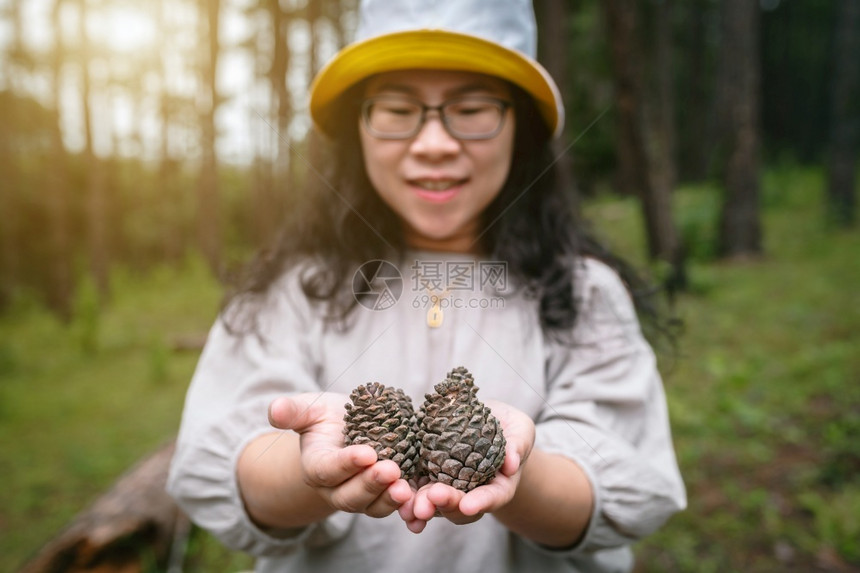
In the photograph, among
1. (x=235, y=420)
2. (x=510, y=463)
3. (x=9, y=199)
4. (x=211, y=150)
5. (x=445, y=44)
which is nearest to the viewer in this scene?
(x=510, y=463)

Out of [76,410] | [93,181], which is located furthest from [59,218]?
[76,410]

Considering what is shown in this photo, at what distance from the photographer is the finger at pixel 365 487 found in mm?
918

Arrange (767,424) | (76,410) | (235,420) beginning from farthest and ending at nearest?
1. (76,410)
2. (767,424)
3. (235,420)

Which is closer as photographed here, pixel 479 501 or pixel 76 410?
pixel 479 501

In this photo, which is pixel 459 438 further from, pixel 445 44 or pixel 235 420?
pixel 445 44

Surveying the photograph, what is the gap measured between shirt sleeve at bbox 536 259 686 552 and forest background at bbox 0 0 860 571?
0.56 metres

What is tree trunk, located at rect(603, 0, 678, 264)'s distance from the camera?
16.0 ft

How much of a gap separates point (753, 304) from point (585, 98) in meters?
7.69

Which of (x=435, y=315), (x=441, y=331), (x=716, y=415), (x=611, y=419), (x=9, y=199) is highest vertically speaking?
(x=9, y=199)

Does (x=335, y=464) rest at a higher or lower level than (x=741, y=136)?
lower

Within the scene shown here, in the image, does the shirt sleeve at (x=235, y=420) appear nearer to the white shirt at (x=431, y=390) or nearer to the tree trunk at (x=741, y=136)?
the white shirt at (x=431, y=390)

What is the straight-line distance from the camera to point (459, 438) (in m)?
0.96

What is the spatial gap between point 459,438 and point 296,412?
0.31 metres

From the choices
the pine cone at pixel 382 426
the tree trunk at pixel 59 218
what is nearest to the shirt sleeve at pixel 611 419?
the pine cone at pixel 382 426
